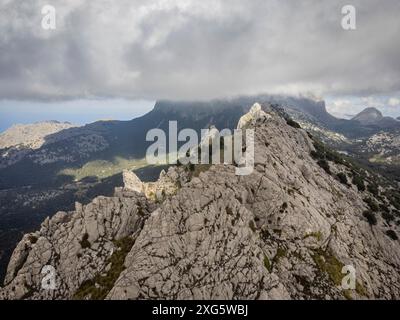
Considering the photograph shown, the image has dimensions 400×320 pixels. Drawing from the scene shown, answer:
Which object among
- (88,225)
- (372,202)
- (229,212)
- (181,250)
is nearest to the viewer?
(181,250)

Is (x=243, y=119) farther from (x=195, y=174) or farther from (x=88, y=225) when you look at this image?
(x=88, y=225)

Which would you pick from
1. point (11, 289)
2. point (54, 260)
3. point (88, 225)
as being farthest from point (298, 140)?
point (11, 289)

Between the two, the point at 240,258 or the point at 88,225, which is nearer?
the point at 240,258

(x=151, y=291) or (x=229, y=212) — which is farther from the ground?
(x=229, y=212)

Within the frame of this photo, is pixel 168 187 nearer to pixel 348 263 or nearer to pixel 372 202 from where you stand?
pixel 348 263

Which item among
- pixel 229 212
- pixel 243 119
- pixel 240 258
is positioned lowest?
pixel 240 258

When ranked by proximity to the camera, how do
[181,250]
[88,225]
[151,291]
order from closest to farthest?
[151,291] → [181,250] → [88,225]
